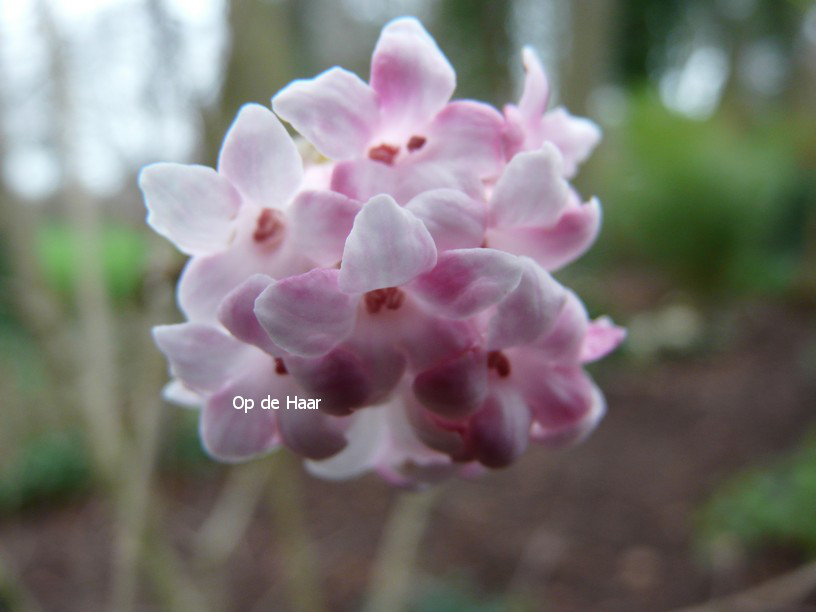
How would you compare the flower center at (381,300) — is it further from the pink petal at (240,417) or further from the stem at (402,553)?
the stem at (402,553)

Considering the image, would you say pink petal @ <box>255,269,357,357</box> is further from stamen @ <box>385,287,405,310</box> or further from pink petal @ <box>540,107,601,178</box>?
pink petal @ <box>540,107,601,178</box>

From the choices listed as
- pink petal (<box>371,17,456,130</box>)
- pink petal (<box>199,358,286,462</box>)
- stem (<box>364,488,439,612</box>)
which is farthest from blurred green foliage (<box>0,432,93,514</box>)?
pink petal (<box>371,17,456,130</box>)

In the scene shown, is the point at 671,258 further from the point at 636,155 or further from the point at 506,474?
the point at 506,474

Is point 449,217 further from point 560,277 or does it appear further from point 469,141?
point 560,277

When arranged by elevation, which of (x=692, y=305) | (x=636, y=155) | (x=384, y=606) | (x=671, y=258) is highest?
(x=636, y=155)

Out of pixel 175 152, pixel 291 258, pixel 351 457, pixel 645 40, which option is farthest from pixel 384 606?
pixel 645 40

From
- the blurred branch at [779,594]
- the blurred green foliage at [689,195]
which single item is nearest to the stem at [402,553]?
the blurred branch at [779,594]
